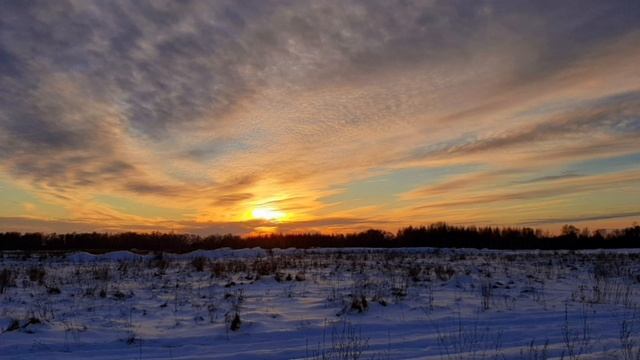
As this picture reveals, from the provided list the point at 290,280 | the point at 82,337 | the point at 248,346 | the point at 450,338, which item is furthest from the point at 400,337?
the point at 290,280

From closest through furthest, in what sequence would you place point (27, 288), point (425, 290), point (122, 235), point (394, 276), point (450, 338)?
1. point (450, 338)
2. point (425, 290)
3. point (27, 288)
4. point (394, 276)
5. point (122, 235)

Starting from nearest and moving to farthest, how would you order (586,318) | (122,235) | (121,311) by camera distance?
(586,318) < (121,311) < (122,235)

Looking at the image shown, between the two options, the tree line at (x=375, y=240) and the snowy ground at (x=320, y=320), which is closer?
the snowy ground at (x=320, y=320)

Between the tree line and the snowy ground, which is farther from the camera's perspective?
the tree line

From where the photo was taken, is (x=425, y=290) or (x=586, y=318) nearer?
(x=586, y=318)

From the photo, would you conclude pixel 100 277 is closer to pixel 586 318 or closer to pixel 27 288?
pixel 27 288

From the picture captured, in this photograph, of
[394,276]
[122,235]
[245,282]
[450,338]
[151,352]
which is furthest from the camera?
[122,235]

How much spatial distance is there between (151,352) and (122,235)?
108 metres

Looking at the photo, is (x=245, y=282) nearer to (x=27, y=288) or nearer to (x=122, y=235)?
(x=27, y=288)

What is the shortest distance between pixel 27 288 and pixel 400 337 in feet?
38.3

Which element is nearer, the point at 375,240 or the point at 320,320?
the point at 320,320

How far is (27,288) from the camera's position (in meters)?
14.6

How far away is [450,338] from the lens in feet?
25.2

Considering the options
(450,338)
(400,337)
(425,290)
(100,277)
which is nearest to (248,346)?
(400,337)
